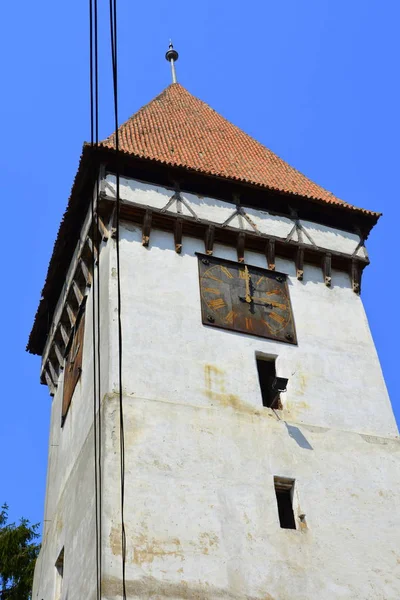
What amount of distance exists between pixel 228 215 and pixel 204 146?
3.35 meters

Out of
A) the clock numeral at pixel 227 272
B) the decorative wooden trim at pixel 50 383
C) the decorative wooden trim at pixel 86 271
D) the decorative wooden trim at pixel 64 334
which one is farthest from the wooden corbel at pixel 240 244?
the decorative wooden trim at pixel 50 383

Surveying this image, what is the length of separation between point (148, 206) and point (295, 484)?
6281 mm

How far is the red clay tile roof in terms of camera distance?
20172mm

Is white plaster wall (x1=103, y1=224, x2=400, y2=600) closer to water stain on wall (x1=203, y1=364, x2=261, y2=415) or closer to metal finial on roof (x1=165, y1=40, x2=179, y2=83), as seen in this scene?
water stain on wall (x1=203, y1=364, x2=261, y2=415)

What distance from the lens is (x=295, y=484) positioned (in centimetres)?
1549

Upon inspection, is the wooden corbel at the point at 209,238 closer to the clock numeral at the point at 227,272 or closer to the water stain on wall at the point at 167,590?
the clock numeral at the point at 227,272

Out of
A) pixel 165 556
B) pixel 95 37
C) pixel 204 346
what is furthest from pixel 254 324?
pixel 95 37

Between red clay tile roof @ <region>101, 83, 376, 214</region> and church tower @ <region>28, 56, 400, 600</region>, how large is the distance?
4.2 inches

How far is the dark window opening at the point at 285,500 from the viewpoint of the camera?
15.2 m

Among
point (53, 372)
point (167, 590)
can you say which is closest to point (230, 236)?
point (53, 372)

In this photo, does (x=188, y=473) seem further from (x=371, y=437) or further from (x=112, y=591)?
(x=371, y=437)

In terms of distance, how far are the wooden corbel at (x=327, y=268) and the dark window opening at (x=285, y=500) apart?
5.23 meters

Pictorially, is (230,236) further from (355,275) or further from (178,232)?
(355,275)

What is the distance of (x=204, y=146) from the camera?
2200 centimetres
